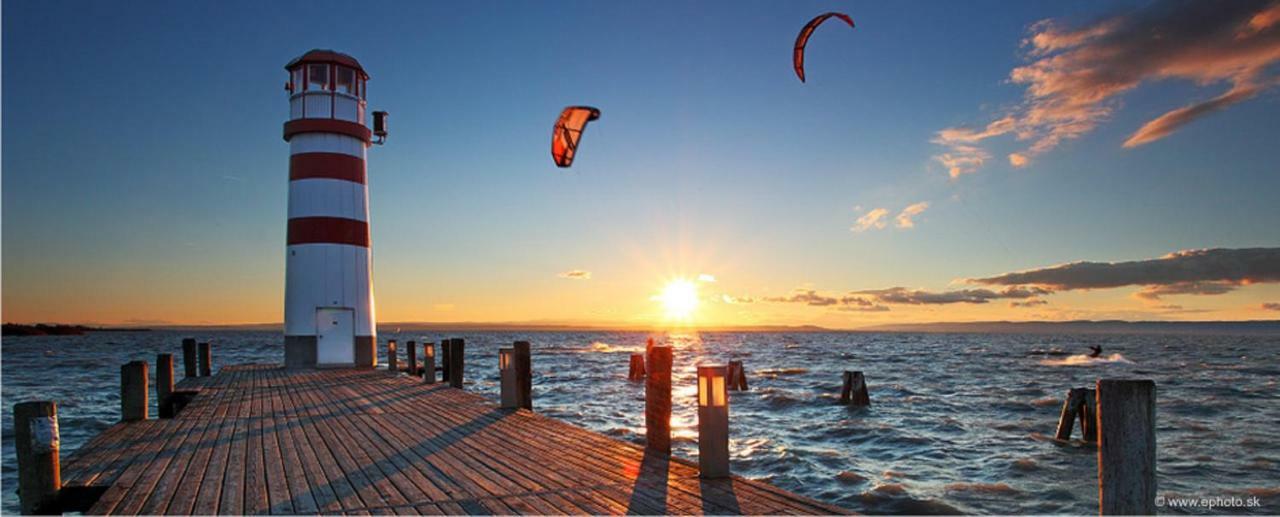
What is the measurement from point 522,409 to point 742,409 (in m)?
12.7

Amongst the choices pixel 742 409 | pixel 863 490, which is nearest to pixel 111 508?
pixel 863 490

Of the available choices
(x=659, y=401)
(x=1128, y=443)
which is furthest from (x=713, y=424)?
(x=1128, y=443)

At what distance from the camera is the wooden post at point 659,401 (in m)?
7.95

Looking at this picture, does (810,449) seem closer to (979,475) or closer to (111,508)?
(979,475)

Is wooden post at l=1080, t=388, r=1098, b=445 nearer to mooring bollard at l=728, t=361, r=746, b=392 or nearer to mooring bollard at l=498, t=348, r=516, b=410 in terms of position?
mooring bollard at l=498, t=348, r=516, b=410

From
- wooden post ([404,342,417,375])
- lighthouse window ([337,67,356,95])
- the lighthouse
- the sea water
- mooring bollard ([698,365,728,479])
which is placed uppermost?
lighthouse window ([337,67,356,95])

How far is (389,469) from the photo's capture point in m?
7.21

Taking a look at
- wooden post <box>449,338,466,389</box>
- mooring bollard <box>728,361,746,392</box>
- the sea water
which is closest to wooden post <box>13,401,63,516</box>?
the sea water

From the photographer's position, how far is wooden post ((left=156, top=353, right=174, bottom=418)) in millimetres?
11888

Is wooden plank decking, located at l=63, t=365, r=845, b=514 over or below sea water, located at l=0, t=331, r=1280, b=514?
over

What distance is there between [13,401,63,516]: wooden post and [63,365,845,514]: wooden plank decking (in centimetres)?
28

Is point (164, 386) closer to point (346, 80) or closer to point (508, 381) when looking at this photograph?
point (508, 381)

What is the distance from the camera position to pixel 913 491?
11.7 metres

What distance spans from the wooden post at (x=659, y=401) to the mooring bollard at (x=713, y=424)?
1.12 metres
